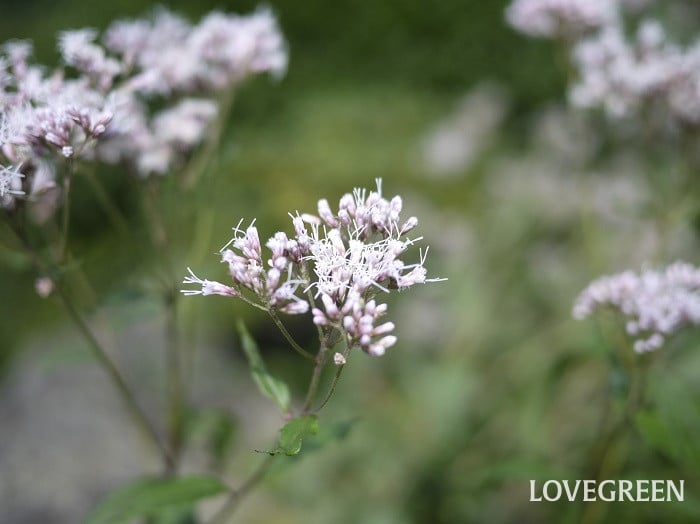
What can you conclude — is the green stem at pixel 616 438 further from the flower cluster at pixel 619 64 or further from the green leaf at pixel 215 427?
the green leaf at pixel 215 427

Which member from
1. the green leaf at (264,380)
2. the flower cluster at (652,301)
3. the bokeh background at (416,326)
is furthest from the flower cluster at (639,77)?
the green leaf at (264,380)

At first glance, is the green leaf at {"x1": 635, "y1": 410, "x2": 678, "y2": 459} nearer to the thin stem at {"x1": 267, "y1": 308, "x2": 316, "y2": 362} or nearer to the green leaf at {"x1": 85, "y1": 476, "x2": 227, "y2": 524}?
the thin stem at {"x1": 267, "y1": 308, "x2": 316, "y2": 362}

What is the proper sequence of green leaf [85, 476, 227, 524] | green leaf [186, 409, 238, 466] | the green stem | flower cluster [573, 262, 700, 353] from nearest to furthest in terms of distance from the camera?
green leaf [85, 476, 227, 524], flower cluster [573, 262, 700, 353], the green stem, green leaf [186, 409, 238, 466]

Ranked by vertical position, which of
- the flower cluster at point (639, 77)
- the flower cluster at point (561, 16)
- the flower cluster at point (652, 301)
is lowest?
the flower cluster at point (652, 301)

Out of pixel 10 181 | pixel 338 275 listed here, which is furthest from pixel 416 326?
pixel 10 181

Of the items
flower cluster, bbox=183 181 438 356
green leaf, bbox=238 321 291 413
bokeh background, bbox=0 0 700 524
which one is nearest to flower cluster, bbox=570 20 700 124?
bokeh background, bbox=0 0 700 524

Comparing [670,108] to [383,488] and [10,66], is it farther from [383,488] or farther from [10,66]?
[10,66]

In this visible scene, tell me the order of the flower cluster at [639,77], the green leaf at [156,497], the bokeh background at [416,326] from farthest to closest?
the bokeh background at [416,326] < the flower cluster at [639,77] < the green leaf at [156,497]
